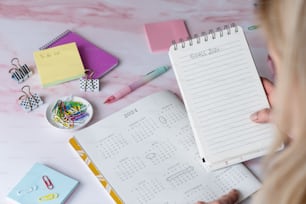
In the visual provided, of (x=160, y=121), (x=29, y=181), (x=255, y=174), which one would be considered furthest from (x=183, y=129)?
(x=29, y=181)

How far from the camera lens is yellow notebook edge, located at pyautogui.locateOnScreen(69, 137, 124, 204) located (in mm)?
941

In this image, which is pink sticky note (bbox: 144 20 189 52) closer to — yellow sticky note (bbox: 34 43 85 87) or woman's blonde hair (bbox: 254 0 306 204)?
yellow sticky note (bbox: 34 43 85 87)

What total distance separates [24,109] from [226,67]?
40 cm

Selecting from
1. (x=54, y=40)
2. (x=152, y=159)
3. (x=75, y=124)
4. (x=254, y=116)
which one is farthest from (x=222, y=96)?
(x=54, y=40)

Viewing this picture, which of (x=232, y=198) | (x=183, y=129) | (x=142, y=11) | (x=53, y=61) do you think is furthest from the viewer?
(x=142, y=11)

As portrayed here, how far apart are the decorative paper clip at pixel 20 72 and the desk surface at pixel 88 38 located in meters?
0.01

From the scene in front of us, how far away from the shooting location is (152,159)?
0.99 metres

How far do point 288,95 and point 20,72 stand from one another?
2.01 feet

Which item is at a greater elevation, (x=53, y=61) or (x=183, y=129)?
(x=53, y=61)

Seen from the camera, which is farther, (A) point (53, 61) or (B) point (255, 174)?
(A) point (53, 61)

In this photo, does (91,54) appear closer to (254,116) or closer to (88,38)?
(88,38)

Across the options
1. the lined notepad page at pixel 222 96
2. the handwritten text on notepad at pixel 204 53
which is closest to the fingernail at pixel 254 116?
the lined notepad page at pixel 222 96

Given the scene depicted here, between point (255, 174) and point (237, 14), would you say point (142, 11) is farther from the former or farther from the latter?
point (255, 174)

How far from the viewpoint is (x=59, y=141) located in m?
1.02
